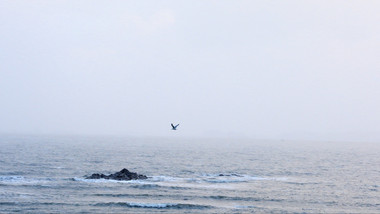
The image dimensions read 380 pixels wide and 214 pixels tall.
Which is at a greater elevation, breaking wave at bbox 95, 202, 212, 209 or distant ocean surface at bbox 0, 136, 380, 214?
distant ocean surface at bbox 0, 136, 380, 214

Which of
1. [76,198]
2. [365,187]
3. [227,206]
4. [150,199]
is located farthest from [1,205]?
[365,187]

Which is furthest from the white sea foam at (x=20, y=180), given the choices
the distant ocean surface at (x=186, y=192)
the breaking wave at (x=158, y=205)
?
the breaking wave at (x=158, y=205)

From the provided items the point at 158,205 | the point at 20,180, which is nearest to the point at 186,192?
the point at 158,205

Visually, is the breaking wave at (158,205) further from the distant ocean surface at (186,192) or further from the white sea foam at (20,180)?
the white sea foam at (20,180)

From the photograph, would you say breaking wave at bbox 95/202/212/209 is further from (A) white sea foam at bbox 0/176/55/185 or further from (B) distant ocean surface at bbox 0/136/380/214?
(A) white sea foam at bbox 0/176/55/185

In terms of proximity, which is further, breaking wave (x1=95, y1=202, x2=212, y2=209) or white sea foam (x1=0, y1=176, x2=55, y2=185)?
white sea foam (x1=0, y1=176, x2=55, y2=185)

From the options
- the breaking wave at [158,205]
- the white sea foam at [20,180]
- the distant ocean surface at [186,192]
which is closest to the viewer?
the distant ocean surface at [186,192]

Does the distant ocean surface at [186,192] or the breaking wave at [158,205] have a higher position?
the distant ocean surface at [186,192]

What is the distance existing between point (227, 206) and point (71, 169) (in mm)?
36032

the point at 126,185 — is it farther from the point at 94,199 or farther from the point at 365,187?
the point at 365,187

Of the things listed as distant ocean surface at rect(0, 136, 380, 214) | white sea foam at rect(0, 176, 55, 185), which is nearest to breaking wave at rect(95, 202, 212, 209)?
distant ocean surface at rect(0, 136, 380, 214)

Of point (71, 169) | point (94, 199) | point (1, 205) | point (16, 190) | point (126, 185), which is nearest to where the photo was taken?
point (1, 205)

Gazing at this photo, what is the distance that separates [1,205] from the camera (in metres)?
39.4

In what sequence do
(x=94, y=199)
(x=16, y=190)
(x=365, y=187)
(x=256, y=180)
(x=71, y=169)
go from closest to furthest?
1. (x=94, y=199)
2. (x=16, y=190)
3. (x=365, y=187)
4. (x=256, y=180)
5. (x=71, y=169)
